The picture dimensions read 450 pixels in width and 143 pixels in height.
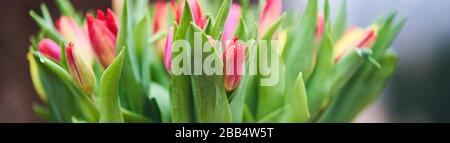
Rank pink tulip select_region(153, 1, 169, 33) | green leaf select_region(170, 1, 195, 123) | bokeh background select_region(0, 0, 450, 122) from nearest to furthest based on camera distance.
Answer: green leaf select_region(170, 1, 195, 123) < pink tulip select_region(153, 1, 169, 33) < bokeh background select_region(0, 0, 450, 122)

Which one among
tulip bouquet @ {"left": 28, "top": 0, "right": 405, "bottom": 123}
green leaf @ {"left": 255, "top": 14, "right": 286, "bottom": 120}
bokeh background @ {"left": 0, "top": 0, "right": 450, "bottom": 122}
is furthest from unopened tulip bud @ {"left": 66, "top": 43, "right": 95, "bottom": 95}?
bokeh background @ {"left": 0, "top": 0, "right": 450, "bottom": 122}

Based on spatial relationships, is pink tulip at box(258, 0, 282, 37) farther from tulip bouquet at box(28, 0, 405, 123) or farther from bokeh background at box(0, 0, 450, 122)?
bokeh background at box(0, 0, 450, 122)

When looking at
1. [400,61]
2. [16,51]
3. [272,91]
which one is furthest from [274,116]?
[16,51]

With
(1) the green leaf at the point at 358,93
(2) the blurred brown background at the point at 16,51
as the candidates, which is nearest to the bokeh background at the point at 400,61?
(2) the blurred brown background at the point at 16,51

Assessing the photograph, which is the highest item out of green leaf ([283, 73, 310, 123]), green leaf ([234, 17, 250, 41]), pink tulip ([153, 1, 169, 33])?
pink tulip ([153, 1, 169, 33])

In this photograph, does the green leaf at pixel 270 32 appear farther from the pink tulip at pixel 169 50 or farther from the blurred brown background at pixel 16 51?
the blurred brown background at pixel 16 51
